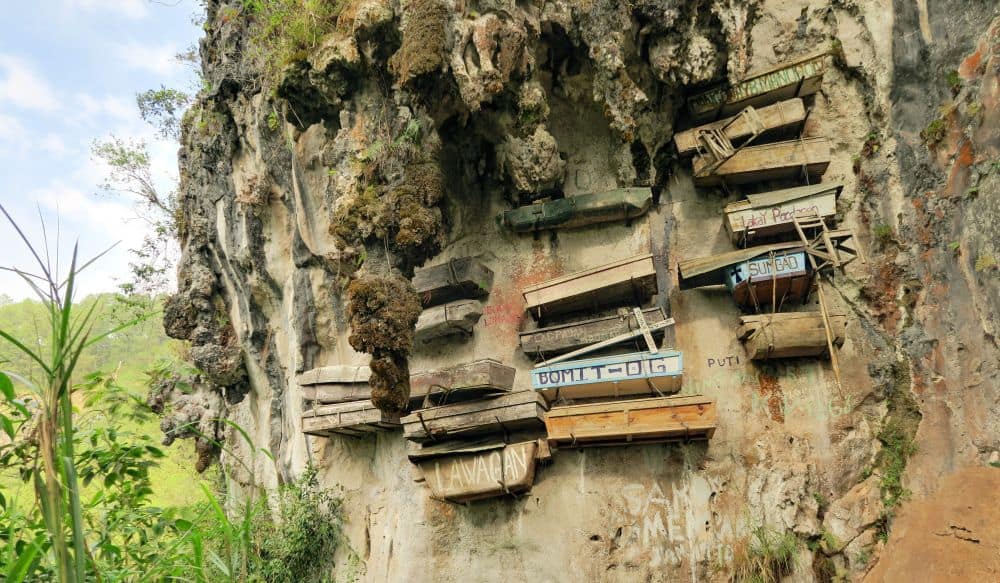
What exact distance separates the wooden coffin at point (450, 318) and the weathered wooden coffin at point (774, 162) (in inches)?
145

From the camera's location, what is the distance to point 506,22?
8.66 m

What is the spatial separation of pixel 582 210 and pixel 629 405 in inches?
118

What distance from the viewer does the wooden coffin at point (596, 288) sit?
8586 mm

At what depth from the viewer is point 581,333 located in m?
8.74

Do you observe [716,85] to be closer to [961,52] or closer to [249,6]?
[961,52]

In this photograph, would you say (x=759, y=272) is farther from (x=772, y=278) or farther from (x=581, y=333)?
(x=581, y=333)

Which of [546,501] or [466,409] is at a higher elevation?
[466,409]

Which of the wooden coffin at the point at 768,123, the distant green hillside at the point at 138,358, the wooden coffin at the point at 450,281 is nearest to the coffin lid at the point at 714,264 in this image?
the wooden coffin at the point at 768,123

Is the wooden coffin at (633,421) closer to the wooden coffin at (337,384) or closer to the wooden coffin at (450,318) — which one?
the wooden coffin at (450,318)

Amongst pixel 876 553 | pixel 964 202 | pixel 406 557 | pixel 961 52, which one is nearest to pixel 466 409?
pixel 406 557

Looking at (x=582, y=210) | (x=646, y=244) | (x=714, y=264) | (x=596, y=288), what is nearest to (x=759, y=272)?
(x=714, y=264)

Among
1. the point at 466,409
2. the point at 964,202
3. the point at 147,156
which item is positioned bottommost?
the point at 466,409

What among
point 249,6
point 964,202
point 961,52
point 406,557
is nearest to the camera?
point 964,202

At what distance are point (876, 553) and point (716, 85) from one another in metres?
6.21
